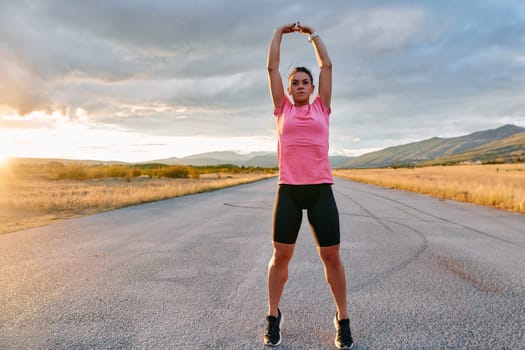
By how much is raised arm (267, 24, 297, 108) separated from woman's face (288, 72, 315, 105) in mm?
110

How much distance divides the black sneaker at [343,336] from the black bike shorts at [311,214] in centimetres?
61

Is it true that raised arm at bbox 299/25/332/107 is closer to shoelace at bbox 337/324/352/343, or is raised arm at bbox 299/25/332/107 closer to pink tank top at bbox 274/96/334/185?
pink tank top at bbox 274/96/334/185

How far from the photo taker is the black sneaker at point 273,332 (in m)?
2.62

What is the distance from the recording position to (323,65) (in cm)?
301

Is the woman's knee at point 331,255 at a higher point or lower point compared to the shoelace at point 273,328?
higher

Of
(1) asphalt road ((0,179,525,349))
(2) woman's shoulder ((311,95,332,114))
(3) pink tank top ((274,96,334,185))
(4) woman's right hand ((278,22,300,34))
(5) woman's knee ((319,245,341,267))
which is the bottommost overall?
(1) asphalt road ((0,179,525,349))

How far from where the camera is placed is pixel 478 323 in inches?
116

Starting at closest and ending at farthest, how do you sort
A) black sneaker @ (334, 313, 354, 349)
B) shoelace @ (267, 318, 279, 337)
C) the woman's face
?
1. black sneaker @ (334, 313, 354, 349)
2. shoelace @ (267, 318, 279, 337)
3. the woman's face

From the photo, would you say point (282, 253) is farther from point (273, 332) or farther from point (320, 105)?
point (320, 105)

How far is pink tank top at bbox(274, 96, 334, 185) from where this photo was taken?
2.68 meters

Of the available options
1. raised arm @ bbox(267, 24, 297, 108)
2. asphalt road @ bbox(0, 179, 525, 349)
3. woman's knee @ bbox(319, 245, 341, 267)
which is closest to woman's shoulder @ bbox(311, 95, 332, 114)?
raised arm @ bbox(267, 24, 297, 108)

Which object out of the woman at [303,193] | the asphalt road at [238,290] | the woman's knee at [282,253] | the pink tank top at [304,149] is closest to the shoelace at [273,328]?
the woman at [303,193]

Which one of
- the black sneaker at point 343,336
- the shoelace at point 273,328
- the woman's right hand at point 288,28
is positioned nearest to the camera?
the black sneaker at point 343,336

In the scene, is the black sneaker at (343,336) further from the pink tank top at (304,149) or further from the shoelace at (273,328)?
the pink tank top at (304,149)
